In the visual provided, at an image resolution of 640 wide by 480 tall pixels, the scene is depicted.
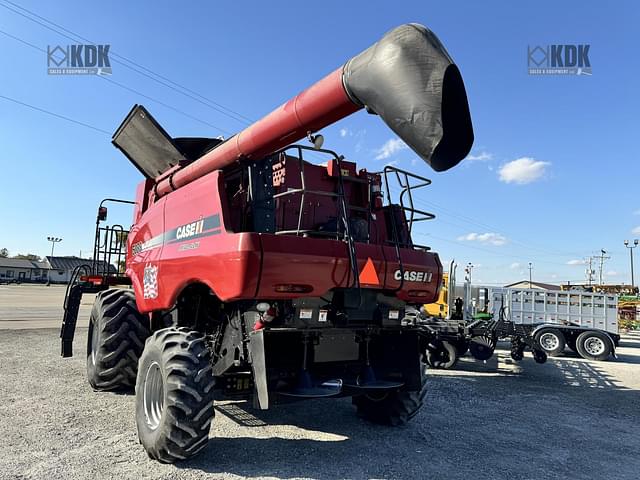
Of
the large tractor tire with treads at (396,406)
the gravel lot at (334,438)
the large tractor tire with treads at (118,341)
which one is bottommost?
the gravel lot at (334,438)

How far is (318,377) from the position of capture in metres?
4.65

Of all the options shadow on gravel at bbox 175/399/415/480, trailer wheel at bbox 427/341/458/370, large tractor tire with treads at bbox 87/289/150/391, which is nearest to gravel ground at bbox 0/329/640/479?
shadow on gravel at bbox 175/399/415/480

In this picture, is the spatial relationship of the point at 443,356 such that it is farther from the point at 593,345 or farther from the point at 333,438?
the point at 333,438

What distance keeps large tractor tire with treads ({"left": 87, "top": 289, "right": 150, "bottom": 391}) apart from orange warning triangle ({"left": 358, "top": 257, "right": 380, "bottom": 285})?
3.55 metres

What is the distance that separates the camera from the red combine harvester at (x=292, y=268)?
3.13m

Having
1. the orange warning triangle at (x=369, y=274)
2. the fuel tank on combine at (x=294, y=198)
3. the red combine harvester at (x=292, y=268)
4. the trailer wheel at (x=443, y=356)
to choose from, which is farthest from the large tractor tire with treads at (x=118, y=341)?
the trailer wheel at (x=443, y=356)

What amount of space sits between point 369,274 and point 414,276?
698 mm

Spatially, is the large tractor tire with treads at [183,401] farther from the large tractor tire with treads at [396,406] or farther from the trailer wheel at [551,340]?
the trailer wheel at [551,340]

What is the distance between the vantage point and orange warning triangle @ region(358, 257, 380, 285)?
4402 mm

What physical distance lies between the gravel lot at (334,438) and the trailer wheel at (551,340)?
5.53 meters

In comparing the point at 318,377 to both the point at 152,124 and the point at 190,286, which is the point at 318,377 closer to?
the point at 190,286

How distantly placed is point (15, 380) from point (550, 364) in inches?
458

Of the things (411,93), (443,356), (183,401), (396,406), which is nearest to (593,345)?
(443,356)

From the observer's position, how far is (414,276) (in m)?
4.90
